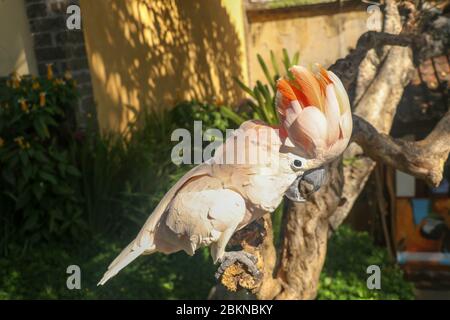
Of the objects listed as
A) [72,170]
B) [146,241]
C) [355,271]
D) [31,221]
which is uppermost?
[146,241]

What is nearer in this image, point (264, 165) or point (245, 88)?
point (264, 165)

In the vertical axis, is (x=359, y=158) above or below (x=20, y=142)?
below

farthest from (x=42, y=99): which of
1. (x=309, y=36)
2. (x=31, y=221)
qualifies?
(x=309, y=36)

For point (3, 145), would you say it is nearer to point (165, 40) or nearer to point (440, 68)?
point (165, 40)

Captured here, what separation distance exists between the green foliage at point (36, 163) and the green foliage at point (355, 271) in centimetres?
170

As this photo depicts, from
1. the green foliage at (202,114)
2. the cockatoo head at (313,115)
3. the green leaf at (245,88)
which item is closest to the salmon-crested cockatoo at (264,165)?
the cockatoo head at (313,115)

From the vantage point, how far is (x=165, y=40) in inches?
113

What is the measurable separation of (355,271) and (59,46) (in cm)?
246

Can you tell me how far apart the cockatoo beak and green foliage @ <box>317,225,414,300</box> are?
201 cm

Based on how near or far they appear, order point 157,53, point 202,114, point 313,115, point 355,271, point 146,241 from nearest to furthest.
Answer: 1. point 313,115
2. point 146,241
3. point 157,53
4. point 202,114
5. point 355,271

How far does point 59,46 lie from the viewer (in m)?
3.70

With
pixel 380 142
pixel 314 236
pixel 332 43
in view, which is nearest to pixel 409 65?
pixel 332 43

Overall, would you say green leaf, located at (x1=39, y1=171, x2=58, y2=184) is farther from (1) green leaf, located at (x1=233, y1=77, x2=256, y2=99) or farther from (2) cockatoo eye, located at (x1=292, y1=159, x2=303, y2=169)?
(2) cockatoo eye, located at (x1=292, y1=159, x2=303, y2=169)

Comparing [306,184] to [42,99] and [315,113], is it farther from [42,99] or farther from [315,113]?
[42,99]
